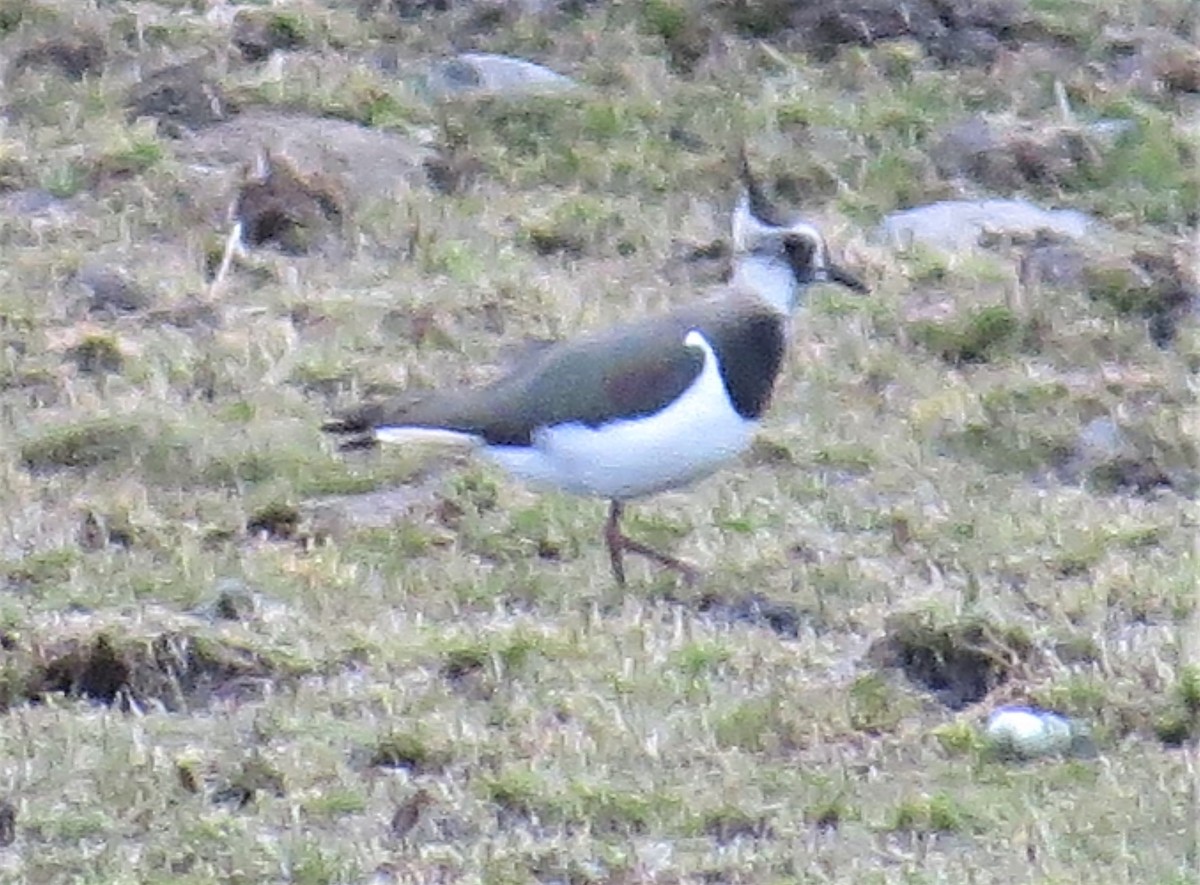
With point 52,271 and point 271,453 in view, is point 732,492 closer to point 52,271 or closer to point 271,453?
point 271,453

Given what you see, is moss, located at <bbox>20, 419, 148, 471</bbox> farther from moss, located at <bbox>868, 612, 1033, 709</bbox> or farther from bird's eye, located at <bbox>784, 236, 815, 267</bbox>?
moss, located at <bbox>868, 612, 1033, 709</bbox>

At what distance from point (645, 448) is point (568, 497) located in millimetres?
809

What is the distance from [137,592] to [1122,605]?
2235mm

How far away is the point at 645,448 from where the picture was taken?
670cm

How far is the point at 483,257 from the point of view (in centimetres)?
942

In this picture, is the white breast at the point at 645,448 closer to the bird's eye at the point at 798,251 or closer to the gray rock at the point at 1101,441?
the bird's eye at the point at 798,251

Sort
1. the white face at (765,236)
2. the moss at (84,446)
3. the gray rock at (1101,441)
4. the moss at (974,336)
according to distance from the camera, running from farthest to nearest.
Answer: the moss at (974,336), the gray rock at (1101,441), the moss at (84,446), the white face at (765,236)

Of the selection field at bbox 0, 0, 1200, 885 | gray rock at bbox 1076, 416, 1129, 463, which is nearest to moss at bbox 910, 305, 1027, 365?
field at bbox 0, 0, 1200, 885

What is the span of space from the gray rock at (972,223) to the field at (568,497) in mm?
90

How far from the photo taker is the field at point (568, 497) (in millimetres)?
5418

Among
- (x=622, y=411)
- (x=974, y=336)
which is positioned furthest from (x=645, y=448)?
(x=974, y=336)

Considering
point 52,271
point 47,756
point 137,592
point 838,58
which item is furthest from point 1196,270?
point 47,756

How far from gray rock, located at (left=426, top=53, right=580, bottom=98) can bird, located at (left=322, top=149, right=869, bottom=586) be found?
3875 mm

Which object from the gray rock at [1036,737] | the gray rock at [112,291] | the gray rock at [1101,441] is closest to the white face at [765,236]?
the gray rock at [1101,441]
